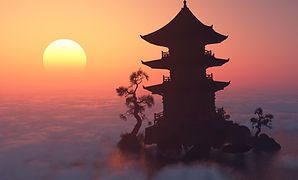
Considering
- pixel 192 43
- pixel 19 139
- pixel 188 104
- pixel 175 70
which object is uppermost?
pixel 192 43

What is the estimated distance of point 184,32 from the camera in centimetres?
3603

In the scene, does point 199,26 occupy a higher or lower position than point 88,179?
higher

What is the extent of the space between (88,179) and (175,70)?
45.6 ft

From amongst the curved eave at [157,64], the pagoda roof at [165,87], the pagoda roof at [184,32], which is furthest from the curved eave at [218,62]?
the curved eave at [157,64]

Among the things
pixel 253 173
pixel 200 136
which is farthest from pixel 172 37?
pixel 253 173

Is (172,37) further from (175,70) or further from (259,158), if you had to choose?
(259,158)

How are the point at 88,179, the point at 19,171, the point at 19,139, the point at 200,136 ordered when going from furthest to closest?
the point at 19,139
the point at 200,136
the point at 19,171
the point at 88,179

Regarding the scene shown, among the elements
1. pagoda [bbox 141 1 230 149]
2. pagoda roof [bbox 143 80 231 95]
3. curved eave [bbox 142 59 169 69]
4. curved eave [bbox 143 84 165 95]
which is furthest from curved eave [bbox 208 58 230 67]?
curved eave [bbox 143 84 165 95]

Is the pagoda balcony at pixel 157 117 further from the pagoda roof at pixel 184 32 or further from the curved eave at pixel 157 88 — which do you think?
the pagoda roof at pixel 184 32

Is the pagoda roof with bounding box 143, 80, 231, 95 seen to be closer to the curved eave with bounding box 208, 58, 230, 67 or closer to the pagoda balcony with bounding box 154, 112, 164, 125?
the curved eave with bounding box 208, 58, 230, 67

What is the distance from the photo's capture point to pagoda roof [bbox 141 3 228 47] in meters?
36.2

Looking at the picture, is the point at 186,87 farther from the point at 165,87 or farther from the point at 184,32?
the point at 184,32

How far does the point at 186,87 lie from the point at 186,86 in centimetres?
9

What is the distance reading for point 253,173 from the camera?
1207 inches
